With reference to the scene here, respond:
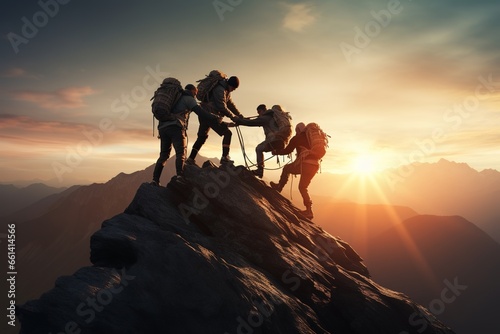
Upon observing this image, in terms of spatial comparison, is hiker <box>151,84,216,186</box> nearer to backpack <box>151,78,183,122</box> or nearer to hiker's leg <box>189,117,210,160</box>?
backpack <box>151,78,183,122</box>

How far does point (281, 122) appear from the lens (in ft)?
50.6

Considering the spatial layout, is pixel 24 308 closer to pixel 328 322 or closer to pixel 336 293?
pixel 328 322

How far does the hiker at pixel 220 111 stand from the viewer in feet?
46.1

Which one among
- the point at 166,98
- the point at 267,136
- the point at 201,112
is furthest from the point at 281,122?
the point at 166,98

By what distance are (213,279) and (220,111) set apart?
8268 mm

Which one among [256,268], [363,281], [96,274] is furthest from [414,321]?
[96,274]

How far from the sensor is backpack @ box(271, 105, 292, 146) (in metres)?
15.4

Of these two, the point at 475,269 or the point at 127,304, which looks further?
the point at 475,269

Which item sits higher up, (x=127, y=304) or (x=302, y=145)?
(x=302, y=145)

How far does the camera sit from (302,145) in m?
16.4

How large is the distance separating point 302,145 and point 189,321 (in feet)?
36.5

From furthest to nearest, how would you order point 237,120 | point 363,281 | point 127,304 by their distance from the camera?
point 237,120, point 363,281, point 127,304

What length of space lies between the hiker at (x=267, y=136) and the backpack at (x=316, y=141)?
1455 millimetres

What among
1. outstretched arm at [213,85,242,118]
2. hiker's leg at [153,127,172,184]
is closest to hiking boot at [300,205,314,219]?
outstretched arm at [213,85,242,118]
